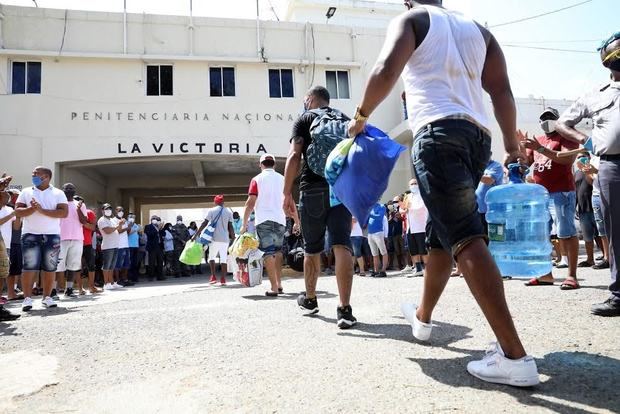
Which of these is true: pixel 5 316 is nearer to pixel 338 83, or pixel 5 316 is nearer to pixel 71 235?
pixel 71 235

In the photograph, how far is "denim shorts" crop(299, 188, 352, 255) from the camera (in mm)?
3400

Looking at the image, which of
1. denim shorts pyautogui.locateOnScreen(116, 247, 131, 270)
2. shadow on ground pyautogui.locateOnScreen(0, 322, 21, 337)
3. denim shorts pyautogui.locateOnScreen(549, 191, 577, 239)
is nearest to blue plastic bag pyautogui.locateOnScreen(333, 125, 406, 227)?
denim shorts pyautogui.locateOnScreen(549, 191, 577, 239)

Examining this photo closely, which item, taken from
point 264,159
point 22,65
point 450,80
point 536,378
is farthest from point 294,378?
point 22,65

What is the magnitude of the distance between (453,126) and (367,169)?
→ 65 centimetres

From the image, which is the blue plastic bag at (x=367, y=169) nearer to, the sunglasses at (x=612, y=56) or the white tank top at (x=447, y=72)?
the white tank top at (x=447, y=72)

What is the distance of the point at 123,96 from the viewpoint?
50.3 ft

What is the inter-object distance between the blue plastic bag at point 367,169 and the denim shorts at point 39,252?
4.62 meters

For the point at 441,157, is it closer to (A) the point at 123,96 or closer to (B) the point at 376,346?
(B) the point at 376,346

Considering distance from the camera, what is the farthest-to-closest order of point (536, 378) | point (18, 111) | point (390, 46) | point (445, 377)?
point (18, 111) < point (390, 46) < point (445, 377) < point (536, 378)

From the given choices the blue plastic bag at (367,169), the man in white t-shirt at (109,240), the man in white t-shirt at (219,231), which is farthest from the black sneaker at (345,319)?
the man in white t-shirt at (109,240)

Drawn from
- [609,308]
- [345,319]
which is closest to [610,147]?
[609,308]

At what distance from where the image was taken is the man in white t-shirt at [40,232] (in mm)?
5355

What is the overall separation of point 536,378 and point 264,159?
4564 mm

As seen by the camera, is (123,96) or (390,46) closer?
(390,46)
